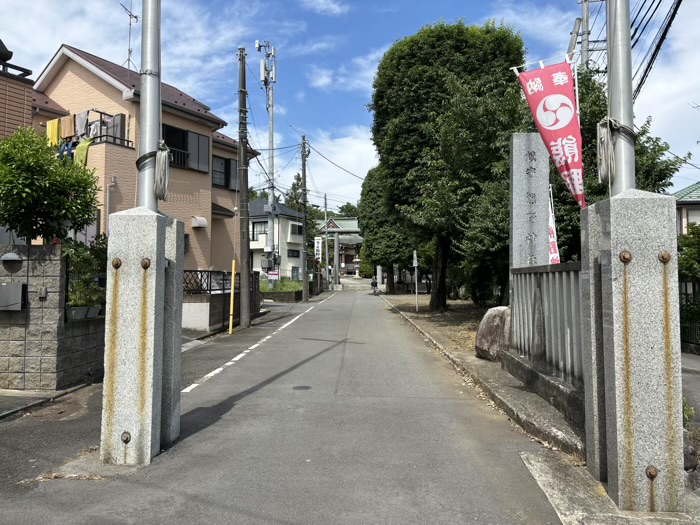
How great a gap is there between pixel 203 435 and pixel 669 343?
4.51 meters

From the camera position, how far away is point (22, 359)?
7.72m

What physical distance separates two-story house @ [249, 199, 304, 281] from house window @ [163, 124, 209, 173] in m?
27.4

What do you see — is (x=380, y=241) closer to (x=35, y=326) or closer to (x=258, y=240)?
(x=258, y=240)

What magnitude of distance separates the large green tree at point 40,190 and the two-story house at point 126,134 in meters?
7.72

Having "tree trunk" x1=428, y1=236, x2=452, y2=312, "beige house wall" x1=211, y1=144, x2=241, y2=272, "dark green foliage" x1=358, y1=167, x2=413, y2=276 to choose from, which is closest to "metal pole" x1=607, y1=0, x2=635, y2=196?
A: "tree trunk" x1=428, y1=236, x2=452, y2=312

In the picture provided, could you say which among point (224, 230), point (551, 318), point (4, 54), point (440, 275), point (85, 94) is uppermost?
point (85, 94)

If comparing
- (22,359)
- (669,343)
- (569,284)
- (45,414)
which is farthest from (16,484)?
(569,284)

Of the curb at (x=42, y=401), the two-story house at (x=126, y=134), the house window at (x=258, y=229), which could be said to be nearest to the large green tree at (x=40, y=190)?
the curb at (x=42, y=401)

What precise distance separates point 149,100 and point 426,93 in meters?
16.9

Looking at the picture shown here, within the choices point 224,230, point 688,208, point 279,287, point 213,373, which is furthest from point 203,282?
point 688,208

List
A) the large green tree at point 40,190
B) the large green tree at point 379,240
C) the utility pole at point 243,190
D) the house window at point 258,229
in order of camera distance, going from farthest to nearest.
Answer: the house window at point 258,229 → the large green tree at point 379,240 → the utility pole at point 243,190 → the large green tree at point 40,190

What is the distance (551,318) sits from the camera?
6.94 m

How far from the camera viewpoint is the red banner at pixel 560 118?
746 cm

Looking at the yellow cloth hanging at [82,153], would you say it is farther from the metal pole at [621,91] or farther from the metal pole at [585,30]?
the metal pole at [585,30]
